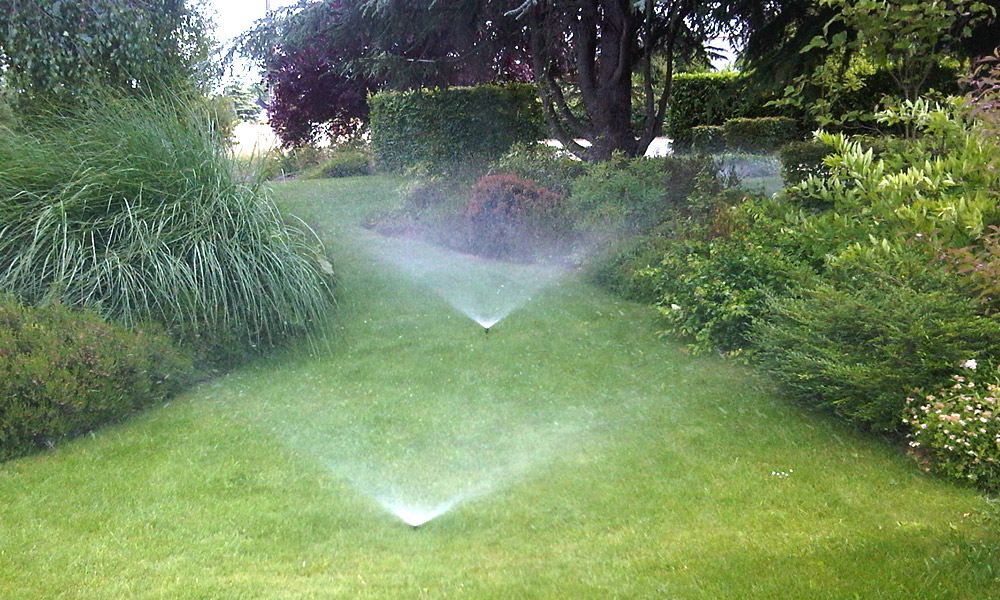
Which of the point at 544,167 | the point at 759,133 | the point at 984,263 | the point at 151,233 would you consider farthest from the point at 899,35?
the point at 759,133

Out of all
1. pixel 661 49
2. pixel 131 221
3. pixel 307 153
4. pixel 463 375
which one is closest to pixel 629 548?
pixel 463 375

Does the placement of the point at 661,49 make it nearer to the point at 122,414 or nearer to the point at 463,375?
the point at 463,375

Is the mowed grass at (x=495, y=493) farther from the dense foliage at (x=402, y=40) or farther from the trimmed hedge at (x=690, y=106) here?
the trimmed hedge at (x=690, y=106)

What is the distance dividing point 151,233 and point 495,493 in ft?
13.4

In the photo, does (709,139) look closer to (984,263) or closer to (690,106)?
(690,106)

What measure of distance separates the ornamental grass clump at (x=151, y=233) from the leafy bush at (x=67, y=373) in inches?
Answer: 19.4

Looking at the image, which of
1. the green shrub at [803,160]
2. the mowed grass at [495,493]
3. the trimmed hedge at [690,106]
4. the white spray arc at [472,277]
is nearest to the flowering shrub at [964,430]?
the mowed grass at [495,493]

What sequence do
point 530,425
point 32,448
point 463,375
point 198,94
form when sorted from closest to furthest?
point 32,448 < point 530,425 < point 463,375 < point 198,94

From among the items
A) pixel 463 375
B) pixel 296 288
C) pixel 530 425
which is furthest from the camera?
pixel 296 288

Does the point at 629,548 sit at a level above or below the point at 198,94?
below

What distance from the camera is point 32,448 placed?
211 inches

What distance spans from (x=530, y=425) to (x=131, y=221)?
3.81 m

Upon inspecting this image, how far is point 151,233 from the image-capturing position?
7.04 m

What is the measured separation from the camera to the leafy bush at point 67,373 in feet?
17.4
